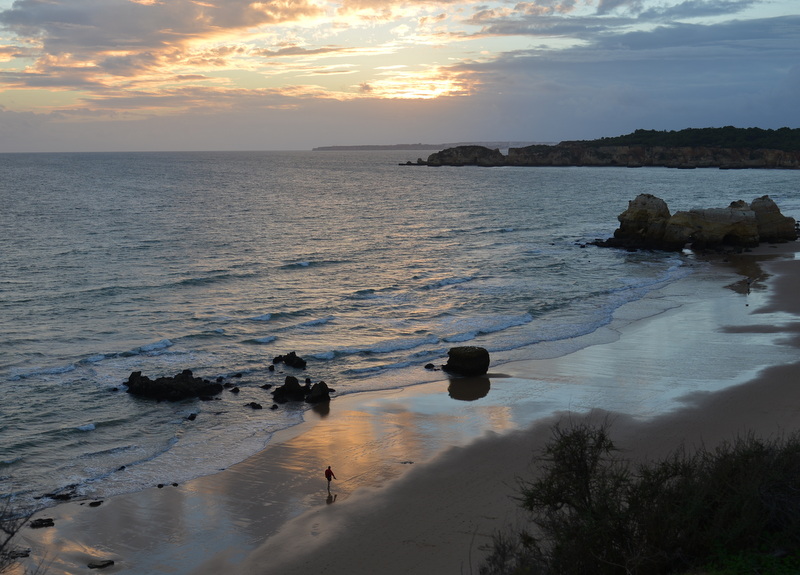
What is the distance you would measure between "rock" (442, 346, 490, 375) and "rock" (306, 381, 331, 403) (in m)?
4.80

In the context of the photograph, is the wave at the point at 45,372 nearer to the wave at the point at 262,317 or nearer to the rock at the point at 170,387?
the rock at the point at 170,387

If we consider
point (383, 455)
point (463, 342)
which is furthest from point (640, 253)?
point (383, 455)

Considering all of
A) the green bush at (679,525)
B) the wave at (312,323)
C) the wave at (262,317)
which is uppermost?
the green bush at (679,525)

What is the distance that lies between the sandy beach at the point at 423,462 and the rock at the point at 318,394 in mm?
464

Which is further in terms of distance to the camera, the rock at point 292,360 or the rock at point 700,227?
the rock at point 700,227

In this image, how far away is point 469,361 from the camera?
24.3 meters

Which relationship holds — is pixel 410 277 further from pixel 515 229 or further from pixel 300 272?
pixel 515 229

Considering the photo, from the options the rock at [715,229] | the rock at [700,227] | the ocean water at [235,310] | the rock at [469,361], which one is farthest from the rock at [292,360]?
the rock at [715,229]

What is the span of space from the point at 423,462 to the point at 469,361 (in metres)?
7.15

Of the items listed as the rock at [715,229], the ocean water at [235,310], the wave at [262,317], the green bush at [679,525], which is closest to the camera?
the green bush at [679,525]

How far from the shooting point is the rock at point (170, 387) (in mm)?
22172

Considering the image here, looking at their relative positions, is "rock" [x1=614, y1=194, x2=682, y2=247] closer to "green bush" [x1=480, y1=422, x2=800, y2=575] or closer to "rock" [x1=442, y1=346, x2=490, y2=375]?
"rock" [x1=442, y1=346, x2=490, y2=375]

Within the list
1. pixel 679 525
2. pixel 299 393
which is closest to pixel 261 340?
pixel 299 393

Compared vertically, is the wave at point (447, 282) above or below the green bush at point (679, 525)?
below
